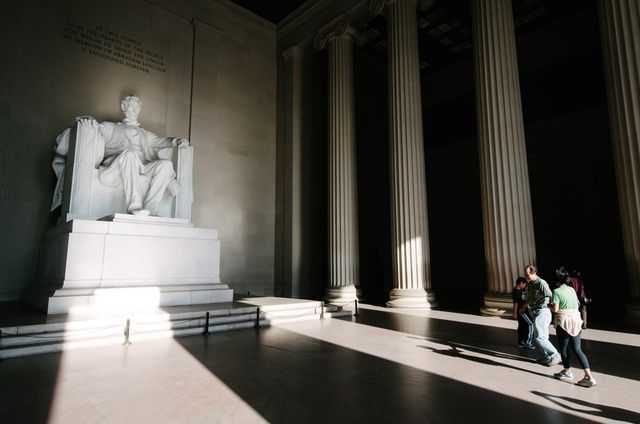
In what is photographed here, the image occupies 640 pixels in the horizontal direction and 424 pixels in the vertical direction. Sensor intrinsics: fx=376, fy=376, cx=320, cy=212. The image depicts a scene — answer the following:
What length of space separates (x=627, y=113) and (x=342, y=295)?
23.8 feet

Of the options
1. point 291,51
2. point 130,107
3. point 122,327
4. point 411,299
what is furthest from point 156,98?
point 411,299

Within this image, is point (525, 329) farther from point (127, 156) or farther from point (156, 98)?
point (156, 98)

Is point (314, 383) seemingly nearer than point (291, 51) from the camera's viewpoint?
Yes

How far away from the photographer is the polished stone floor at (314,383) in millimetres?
2658

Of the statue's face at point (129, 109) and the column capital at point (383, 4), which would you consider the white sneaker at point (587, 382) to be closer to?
the statue's face at point (129, 109)

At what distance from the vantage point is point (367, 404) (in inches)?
112

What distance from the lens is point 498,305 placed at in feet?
24.6

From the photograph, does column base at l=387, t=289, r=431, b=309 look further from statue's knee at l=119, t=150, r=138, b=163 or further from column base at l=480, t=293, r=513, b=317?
statue's knee at l=119, t=150, r=138, b=163

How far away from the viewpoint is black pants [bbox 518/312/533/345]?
4.81 metres

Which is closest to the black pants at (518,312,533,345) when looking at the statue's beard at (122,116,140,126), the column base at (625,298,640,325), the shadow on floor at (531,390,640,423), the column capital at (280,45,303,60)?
the shadow on floor at (531,390,640,423)

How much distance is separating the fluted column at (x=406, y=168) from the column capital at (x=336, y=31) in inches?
60.6

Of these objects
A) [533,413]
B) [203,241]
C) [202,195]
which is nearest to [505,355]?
[533,413]

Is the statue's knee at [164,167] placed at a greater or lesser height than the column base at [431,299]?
greater

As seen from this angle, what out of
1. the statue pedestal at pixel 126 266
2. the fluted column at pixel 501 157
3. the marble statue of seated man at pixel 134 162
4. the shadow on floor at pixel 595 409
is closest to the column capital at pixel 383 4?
the fluted column at pixel 501 157
